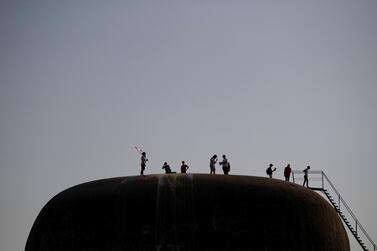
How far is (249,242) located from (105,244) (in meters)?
4.16

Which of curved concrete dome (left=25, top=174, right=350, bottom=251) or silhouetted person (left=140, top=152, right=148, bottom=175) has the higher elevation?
silhouetted person (left=140, top=152, right=148, bottom=175)

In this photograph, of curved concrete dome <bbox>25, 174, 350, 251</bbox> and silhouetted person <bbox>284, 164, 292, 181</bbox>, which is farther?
silhouetted person <bbox>284, 164, 292, 181</bbox>

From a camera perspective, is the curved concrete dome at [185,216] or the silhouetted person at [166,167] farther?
the silhouetted person at [166,167]

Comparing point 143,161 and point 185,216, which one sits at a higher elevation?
point 143,161

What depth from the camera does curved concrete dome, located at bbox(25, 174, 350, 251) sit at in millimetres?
17047

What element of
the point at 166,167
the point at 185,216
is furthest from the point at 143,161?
the point at 185,216

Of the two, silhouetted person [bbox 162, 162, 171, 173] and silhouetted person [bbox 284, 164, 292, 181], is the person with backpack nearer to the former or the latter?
silhouetted person [bbox 162, 162, 171, 173]

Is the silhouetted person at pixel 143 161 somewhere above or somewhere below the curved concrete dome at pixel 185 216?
above

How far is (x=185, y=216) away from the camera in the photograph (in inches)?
677

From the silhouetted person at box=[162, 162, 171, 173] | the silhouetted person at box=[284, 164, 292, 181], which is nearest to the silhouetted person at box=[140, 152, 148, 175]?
the silhouetted person at box=[162, 162, 171, 173]

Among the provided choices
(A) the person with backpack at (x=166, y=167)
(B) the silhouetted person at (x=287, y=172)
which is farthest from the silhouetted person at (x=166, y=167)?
(B) the silhouetted person at (x=287, y=172)

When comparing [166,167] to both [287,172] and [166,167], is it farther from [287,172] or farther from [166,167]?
[287,172]

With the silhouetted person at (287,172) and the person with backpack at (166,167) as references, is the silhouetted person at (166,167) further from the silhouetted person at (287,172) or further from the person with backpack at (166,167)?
the silhouetted person at (287,172)

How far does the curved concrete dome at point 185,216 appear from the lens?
1705 centimetres
